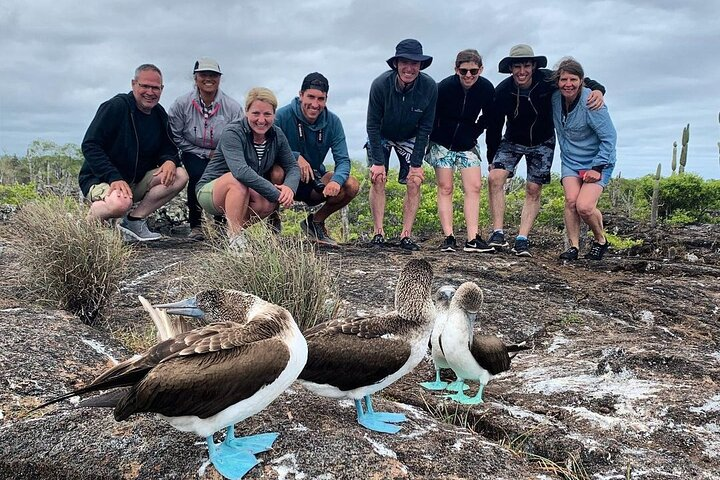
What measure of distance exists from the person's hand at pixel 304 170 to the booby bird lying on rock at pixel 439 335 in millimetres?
3183

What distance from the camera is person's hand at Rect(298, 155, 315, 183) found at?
696 cm

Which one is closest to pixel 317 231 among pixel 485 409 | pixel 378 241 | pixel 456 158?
pixel 378 241

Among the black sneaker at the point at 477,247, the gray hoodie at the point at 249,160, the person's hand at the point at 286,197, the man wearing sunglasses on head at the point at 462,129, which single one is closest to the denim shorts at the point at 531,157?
the man wearing sunglasses on head at the point at 462,129

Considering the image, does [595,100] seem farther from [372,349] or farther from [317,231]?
[372,349]

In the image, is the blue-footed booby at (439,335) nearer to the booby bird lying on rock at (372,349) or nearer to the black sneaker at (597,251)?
the booby bird lying on rock at (372,349)

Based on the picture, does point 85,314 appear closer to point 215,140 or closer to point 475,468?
point 215,140

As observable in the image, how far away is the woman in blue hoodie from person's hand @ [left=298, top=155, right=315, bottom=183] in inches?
109

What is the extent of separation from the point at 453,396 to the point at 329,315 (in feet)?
4.09

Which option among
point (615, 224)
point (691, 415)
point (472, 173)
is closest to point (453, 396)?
point (691, 415)

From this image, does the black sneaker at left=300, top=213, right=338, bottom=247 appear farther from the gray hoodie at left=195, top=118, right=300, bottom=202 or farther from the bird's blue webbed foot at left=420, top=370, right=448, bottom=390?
the bird's blue webbed foot at left=420, top=370, right=448, bottom=390

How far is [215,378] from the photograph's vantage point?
2459mm

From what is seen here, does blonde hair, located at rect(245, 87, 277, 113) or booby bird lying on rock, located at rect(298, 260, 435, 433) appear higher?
blonde hair, located at rect(245, 87, 277, 113)

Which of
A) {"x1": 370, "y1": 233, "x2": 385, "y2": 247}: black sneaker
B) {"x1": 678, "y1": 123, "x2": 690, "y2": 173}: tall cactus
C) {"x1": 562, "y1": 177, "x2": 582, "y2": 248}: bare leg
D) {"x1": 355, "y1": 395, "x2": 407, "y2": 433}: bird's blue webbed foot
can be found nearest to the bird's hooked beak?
{"x1": 355, "y1": 395, "x2": 407, "y2": 433}: bird's blue webbed foot

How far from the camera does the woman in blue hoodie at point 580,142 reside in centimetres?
688
